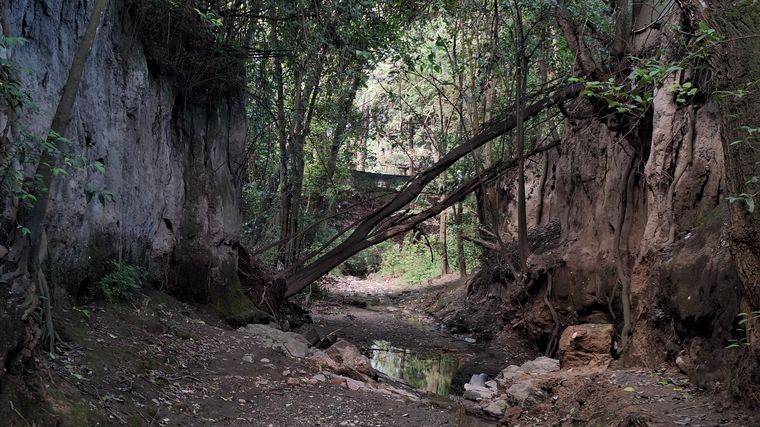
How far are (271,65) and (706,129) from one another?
23.4 feet

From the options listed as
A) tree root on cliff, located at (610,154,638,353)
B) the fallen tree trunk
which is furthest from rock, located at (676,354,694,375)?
the fallen tree trunk

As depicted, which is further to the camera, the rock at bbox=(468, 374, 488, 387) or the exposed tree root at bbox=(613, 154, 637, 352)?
the rock at bbox=(468, 374, 488, 387)

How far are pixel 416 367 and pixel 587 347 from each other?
3.64 metres

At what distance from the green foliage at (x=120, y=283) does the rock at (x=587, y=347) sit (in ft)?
19.3

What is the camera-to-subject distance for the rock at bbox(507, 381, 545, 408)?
7234 millimetres

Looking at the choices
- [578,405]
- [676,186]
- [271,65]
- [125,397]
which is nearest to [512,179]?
[271,65]

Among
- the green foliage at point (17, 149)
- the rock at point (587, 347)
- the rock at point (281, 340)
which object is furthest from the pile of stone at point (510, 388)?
the green foliage at point (17, 149)

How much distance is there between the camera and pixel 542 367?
8.86m

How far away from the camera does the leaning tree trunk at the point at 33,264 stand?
3.49 metres

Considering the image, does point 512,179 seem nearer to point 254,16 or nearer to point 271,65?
point 271,65

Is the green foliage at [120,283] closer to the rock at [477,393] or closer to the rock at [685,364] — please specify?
the rock at [477,393]

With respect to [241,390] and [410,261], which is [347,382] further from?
[410,261]

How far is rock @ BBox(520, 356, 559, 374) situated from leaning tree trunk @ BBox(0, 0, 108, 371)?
22.5 ft

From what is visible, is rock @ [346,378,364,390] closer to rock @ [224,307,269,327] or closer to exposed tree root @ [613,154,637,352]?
rock @ [224,307,269,327]
